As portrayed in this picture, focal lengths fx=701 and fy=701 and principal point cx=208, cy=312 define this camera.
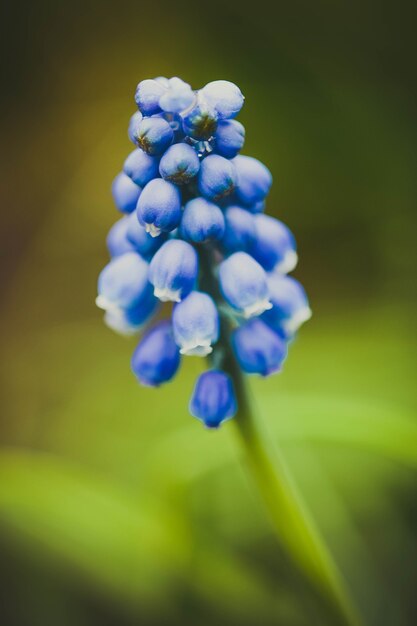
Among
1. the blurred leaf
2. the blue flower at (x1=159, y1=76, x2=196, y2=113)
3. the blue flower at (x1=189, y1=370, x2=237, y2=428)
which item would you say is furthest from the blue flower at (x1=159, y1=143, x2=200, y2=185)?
the blurred leaf

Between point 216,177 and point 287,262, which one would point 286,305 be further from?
point 216,177

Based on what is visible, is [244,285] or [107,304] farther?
[107,304]

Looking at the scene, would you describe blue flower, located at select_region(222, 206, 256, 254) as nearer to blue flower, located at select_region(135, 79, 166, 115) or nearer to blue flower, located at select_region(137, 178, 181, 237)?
blue flower, located at select_region(137, 178, 181, 237)

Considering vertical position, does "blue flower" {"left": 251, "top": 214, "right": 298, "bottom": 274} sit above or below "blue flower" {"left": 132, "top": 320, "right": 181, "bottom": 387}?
above

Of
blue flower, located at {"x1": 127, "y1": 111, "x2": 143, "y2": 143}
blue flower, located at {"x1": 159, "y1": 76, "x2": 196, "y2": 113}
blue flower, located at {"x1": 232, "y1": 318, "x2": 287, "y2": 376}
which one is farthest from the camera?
blue flower, located at {"x1": 232, "y1": 318, "x2": 287, "y2": 376}

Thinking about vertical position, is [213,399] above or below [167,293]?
below

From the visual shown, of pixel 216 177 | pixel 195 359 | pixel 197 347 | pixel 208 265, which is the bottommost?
pixel 197 347

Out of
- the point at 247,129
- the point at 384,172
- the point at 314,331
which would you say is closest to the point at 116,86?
the point at 247,129

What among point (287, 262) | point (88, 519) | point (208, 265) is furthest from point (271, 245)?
point (88, 519)
